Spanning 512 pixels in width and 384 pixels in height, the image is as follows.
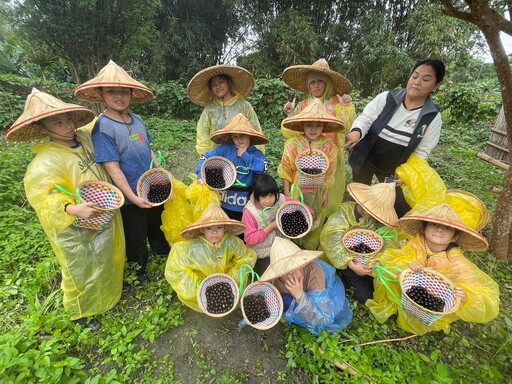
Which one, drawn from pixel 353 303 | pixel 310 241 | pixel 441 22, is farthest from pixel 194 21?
pixel 353 303

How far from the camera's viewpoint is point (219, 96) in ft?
8.48

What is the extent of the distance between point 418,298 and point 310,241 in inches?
50.5

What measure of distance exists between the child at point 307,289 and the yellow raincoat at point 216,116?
130cm

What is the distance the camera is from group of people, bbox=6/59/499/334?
172 centimetres

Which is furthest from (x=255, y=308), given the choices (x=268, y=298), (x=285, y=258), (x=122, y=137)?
(x=122, y=137)

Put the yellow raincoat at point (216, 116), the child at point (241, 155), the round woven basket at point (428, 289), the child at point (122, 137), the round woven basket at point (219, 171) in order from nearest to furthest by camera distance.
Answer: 1. the round woven basket at point (428, 289)
2. the child at point (122, 137)
3. the round woven basket at point (219, 171)
4. the child at point (241, 155)
5. the yellow raincoat at point (216, 116)

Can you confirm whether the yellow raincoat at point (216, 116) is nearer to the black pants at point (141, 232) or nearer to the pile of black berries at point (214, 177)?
the pile of black berries at point (214, 177)

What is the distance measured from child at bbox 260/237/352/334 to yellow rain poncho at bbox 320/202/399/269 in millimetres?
114

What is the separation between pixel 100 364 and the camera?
1902 mm

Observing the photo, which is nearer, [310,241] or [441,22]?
[310,241]

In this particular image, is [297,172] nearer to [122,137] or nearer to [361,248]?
[361,248]

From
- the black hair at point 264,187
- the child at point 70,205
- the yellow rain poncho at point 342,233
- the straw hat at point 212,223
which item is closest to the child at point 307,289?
the yellow rain poncho at point 342,233

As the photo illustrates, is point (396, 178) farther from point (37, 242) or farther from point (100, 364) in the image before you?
point (37, 242)

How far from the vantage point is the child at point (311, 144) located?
2100 millimetres
